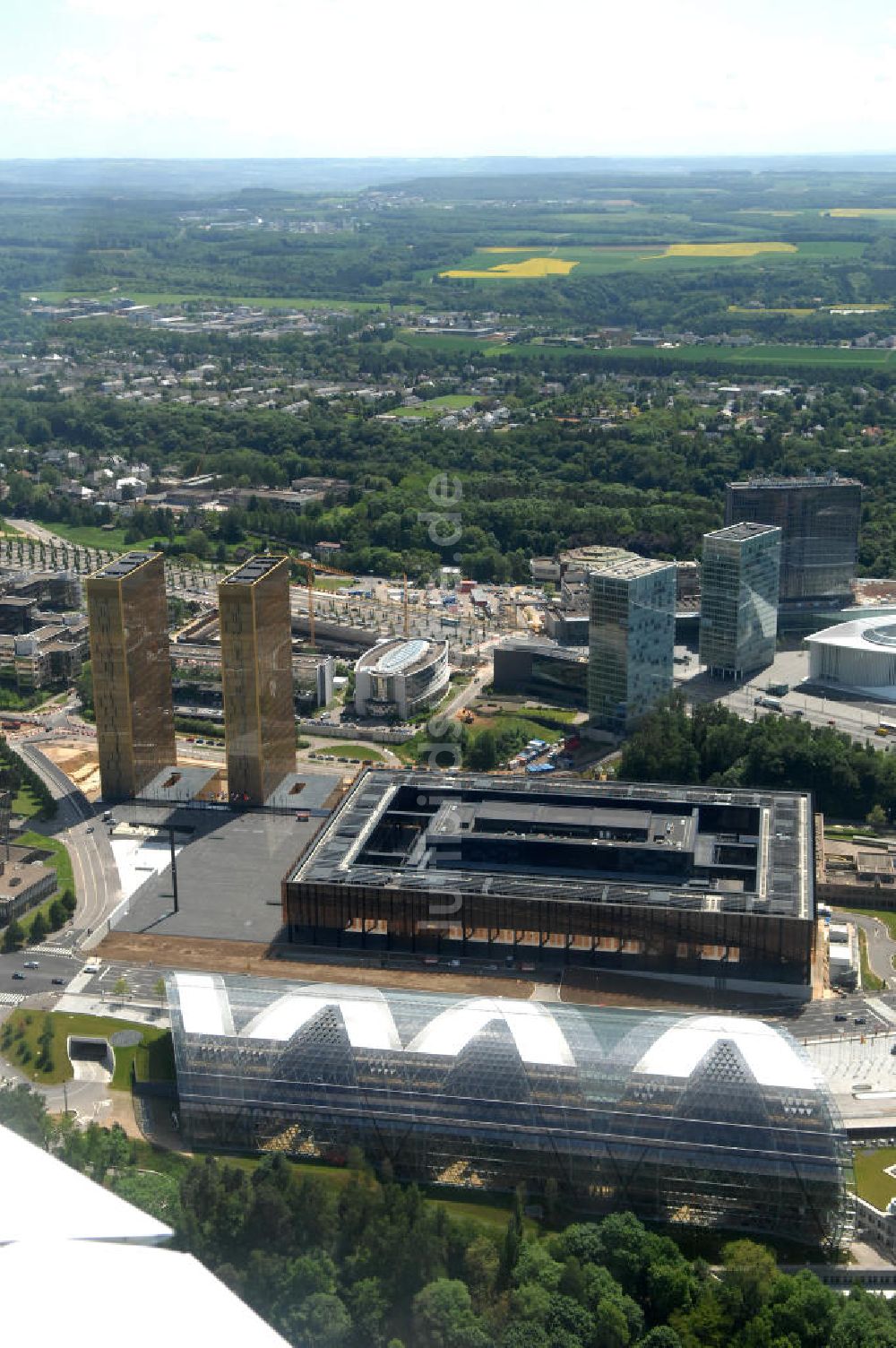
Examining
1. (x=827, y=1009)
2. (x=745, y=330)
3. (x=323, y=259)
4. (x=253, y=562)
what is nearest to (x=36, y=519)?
(x=253, y=562)

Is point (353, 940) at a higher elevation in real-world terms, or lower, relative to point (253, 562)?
lower

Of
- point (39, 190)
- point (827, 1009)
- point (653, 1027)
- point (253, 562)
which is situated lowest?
point (827, 1009)

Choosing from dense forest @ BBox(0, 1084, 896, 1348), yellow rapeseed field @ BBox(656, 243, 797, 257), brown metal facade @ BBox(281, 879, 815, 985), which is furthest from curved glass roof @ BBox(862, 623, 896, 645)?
yellow rapeseed field @ BBox(656, 243, 797, 257)

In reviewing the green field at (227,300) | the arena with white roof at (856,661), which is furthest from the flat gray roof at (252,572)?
the green field at (227,300)

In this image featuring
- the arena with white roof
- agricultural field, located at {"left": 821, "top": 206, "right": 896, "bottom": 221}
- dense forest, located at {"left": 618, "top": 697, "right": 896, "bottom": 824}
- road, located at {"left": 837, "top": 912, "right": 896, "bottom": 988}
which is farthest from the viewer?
agricultural field, located at {"left": 821, "top": 206, "right": 896, "bottom": 221}

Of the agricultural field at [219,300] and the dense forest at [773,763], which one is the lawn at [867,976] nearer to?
the dense forest at [773,763]

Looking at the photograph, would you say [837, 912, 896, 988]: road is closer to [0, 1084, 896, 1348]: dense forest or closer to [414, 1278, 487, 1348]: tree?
[0, 1084, 896, 1348]: dense forest

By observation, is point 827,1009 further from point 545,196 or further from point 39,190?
point 545,196
